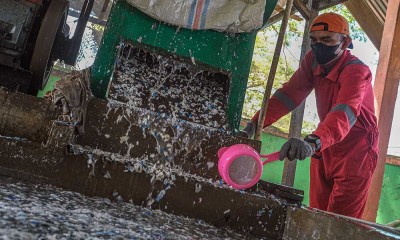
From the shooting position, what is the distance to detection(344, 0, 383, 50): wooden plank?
5078 millimetres

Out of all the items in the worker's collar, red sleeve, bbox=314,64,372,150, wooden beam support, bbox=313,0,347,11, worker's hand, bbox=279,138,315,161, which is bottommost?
worker's hand, bbox=279,138,315,161

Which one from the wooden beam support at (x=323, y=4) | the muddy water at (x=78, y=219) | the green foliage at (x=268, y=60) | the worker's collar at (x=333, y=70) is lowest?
the muddy water at (x=78, y=219)

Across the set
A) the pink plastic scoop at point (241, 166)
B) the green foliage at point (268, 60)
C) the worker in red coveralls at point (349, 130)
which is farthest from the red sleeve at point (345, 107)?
the green foliage at point (268, 60)

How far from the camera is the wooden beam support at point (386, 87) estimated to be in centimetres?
357

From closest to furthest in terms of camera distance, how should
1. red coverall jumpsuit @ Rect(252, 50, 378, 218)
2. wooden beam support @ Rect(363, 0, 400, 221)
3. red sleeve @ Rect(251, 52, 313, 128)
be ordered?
red coverall jumpsuit @ Rect(252, 50, 378, 218)
wooden beam support @ Rect(363, 0, 400, 221)
red sleeve @ Rect(251, 52, 313, 128)

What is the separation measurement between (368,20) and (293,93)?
2.20 m

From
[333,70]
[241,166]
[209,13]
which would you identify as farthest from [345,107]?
[209,13]

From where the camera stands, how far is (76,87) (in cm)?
246

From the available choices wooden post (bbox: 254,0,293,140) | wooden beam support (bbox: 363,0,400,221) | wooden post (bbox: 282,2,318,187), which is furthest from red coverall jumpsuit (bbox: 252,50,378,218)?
wooden post (bbox: 282,2,318,187)

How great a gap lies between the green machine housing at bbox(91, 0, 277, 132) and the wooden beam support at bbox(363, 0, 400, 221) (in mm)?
1477

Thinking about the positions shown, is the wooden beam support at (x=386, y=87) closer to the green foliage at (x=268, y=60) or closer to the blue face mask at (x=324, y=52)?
the blue face mask at (x=324, y=52)

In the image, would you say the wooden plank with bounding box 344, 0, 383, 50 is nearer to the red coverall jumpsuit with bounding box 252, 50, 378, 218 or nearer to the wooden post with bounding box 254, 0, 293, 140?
the red coverall jumpsuit with bounding box 252, 50, 378, 218

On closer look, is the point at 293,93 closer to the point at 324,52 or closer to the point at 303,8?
the point at 324,52

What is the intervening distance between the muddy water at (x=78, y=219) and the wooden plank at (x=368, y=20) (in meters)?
4.16
